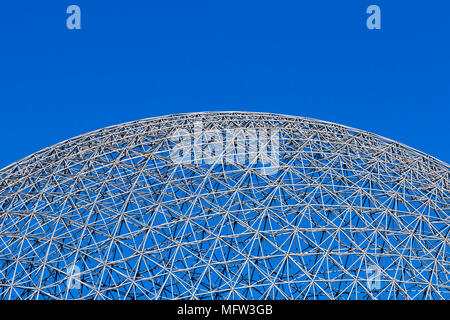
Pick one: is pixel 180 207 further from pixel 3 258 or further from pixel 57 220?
pixel 3 258

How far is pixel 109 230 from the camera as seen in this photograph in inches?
1411

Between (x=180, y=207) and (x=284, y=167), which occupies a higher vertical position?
(x=284, y=167)

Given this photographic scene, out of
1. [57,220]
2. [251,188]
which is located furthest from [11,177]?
[251,188]
